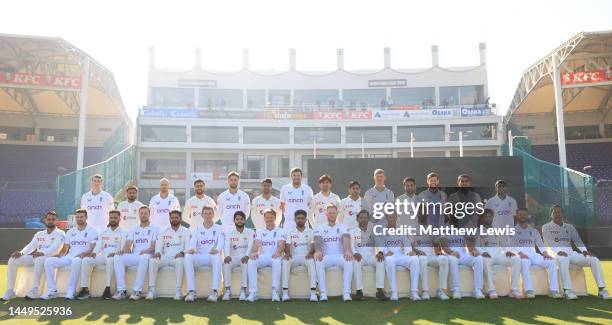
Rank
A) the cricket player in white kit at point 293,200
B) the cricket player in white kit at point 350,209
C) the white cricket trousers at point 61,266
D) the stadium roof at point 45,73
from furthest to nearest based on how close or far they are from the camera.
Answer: the stadium roof at point 45,73 < the cricket player in white kit at point 293,200 < the cricket player in white kit at point 350,209 < the white cricket trousers at point 61,266

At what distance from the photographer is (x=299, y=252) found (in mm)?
7730

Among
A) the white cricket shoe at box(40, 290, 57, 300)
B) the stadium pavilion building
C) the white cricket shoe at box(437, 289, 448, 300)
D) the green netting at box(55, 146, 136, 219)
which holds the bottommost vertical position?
the white cricket shoe at box(40, 290, 57, 300)

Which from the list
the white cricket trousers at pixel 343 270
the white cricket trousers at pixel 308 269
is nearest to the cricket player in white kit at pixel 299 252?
the white cricket trousers at pixel 308 269

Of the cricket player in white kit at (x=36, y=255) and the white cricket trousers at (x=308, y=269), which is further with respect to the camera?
the cricket player in white kit at (x=36, y=255)

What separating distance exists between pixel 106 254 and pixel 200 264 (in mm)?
1750

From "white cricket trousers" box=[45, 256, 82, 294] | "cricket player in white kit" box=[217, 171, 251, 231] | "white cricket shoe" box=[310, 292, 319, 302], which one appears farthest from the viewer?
"cricket player in white kit" box=[217, 171, 251, 231]

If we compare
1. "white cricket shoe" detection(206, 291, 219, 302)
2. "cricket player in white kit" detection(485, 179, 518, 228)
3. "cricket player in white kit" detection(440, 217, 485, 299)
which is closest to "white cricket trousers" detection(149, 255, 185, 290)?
"white cricket shoe" detection(206, 291, 219, 302)

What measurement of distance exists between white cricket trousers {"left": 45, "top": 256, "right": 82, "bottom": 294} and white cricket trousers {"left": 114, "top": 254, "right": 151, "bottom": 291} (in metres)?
0.66

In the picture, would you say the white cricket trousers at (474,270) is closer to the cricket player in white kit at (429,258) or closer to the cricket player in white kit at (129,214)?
the cricket player in white kit at (429,258)

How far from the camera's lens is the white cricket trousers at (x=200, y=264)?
732 cm

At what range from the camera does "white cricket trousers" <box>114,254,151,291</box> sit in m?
7.44

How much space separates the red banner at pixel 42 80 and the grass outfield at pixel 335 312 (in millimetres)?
19080

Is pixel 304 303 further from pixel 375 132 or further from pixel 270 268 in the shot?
pixel 375 132

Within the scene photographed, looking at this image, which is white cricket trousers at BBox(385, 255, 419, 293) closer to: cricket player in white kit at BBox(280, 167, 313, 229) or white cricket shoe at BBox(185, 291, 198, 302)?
cricket player in white kit at BBox(280, 167, 313, 229)
